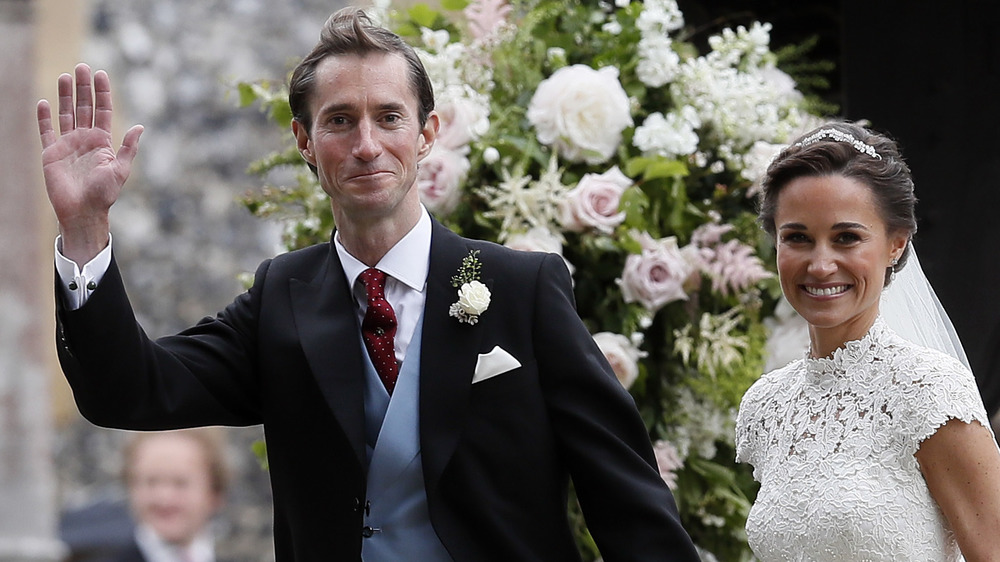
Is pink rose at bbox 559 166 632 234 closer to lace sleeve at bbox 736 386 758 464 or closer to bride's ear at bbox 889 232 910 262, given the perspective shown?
lace sleeve at bbox 736 386 758 464

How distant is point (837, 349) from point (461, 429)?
0.73 m

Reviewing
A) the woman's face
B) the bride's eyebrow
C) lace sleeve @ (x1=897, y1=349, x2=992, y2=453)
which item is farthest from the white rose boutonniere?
lace sleeve @ (x1=897, y1=349, x2=992, y2=453)

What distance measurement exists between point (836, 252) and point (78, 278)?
4.46 ft

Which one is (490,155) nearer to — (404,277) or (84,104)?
(404,277)

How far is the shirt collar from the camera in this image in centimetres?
290

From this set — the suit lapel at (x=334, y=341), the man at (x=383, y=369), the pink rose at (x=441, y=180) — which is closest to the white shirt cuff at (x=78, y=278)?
the man at (x=383, y=369)

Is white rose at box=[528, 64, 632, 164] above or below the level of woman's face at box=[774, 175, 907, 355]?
above

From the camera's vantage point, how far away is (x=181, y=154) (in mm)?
7363

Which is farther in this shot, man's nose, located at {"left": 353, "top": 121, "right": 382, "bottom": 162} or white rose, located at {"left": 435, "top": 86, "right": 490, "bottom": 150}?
white rose, located at {"left": 435, "top": 86, "right": 490, "bottom": 150}

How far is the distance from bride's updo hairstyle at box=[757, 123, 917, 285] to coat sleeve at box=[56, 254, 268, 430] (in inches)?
42.0

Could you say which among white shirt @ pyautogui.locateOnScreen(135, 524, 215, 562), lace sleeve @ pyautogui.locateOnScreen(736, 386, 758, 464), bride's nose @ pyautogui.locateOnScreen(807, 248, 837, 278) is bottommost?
white shirt @ pyautogui.locateOnScreen(135, 524, 215, 562)

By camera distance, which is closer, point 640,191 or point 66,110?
point 66,110

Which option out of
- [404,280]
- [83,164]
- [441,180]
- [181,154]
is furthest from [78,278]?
[181,154]

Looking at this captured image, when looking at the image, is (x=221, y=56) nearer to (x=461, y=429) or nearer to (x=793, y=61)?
(x=793, y=61)
